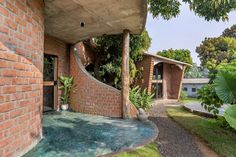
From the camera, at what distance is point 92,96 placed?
7.25 metres

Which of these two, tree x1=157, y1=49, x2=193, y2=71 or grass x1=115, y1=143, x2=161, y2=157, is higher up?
tree x1=157, y1=49, x2=193, y2=71

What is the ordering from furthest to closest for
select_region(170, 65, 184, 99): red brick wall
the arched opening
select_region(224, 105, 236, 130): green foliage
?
select_region(170, 65, 184, 99): red brick wall
the arched opening
select_region(224, 105, 236, 130): green foliage

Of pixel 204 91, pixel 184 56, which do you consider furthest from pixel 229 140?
pixel 184 56

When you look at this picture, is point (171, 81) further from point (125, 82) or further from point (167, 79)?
point (125, 82)

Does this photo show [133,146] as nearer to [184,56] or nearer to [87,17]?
[87,17]

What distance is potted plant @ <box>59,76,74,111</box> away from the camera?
7.76 m

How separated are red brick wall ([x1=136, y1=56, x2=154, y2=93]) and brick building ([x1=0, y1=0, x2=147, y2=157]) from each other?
5658mm

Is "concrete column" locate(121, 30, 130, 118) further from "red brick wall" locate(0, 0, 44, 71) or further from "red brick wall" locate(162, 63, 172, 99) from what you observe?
"red brick wall" locate(162, 63, 172, 99)

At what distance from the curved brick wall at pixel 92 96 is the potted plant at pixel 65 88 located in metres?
0.23

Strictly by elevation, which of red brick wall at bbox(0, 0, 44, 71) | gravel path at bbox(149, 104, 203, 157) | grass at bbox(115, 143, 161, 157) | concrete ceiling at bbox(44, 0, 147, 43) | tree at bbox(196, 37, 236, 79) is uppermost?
tree at bbox(196, 37, 236, 79)

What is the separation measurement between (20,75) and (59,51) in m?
5.07

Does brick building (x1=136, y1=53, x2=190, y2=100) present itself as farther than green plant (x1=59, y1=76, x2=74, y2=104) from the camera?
Yes

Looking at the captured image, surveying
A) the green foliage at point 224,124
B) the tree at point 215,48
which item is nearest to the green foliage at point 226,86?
the green foliage at point 224,124

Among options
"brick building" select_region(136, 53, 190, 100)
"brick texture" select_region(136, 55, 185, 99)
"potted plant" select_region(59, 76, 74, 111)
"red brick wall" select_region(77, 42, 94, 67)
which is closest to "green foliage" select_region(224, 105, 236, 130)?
"potted plant" select_region(59, 76, 74, 111)
